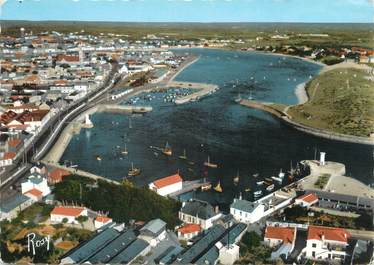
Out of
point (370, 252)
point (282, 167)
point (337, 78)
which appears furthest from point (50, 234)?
point (337, 78)

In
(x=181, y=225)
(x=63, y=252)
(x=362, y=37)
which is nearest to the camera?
(x=63, y=252)

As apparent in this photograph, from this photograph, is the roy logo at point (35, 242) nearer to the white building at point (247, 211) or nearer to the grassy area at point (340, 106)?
the white building at point (247, 211)

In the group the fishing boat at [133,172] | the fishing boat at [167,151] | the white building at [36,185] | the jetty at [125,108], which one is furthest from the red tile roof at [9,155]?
the jetty at [125,108]

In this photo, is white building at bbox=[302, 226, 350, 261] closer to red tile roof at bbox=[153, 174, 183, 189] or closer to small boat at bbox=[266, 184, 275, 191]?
small boat at bbox=[266, 184, 275, 191]

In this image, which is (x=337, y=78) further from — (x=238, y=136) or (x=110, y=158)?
(x=110, y=158)

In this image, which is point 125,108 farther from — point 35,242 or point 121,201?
point 35,242

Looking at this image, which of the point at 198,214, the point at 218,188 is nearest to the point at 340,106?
the point at 218,188
